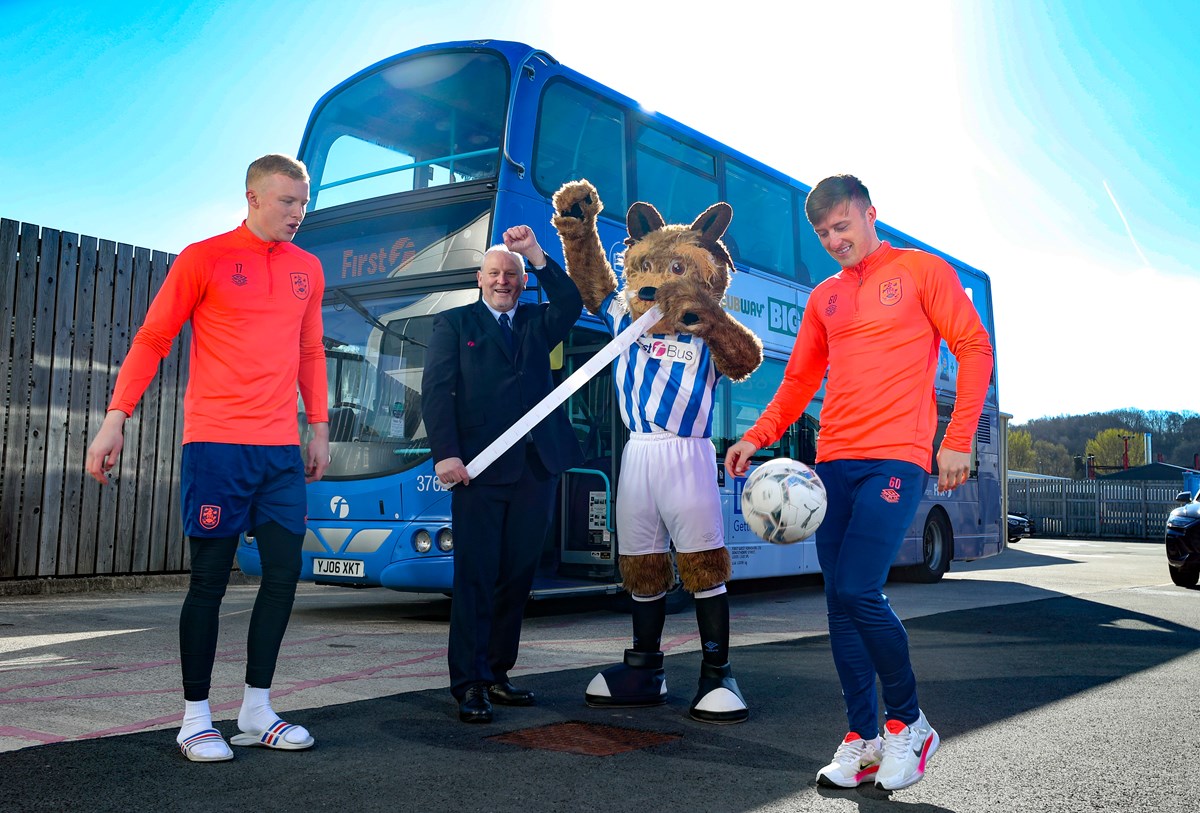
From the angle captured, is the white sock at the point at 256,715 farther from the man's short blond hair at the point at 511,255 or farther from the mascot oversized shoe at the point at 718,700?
the man's short blond hair at the point at 511,255

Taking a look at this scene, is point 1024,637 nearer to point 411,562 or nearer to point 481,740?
point 411,562

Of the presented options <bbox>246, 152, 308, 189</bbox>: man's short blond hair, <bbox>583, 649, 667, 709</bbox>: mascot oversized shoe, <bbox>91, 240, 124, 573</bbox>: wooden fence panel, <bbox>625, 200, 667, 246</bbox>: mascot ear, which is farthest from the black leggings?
<bbox>91, 240, 124, 573</bbox>: wooden fence panel

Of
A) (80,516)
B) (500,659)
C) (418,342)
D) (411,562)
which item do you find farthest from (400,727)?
(80,516)

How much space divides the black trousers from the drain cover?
368 millimetres

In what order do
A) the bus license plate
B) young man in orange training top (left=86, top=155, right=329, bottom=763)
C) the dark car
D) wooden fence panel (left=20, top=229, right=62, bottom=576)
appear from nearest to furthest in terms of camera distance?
young man in orange training top (left=86, top=155, right=329, bottom=763), the bus license plate, wooden fence panel (left=20, top=229, right=62, bottom=576), the dark car

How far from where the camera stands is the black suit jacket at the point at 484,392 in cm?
441

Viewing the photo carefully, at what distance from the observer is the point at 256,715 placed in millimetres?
3639

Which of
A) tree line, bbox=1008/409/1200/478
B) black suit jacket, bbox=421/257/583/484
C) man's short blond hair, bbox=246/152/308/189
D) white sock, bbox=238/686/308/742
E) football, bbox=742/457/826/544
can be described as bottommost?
white sock, bbox=238/686/308/742

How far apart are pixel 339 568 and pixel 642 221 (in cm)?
386

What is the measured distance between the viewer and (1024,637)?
24.1 feet

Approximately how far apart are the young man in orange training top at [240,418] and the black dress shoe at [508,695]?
1.06 metres

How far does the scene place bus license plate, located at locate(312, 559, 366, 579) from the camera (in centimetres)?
736

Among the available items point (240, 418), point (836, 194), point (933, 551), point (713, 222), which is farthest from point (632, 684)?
point (933, 551)

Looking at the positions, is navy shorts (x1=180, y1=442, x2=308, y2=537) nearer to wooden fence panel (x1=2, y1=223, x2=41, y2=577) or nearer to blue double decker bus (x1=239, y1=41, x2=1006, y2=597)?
blue double decker bus (x1=239, y1=41, x2=1006, y2=597)
